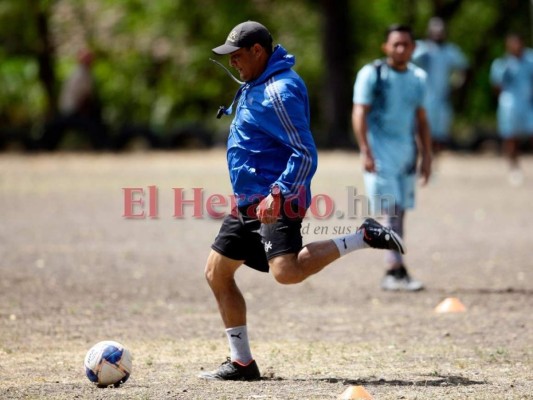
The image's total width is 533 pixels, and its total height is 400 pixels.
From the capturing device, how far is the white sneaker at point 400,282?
11164mm

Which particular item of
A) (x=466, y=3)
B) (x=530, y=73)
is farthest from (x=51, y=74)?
(x=530, y=73)

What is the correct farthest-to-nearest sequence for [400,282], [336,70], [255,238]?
[336,70]
[400,282]
[255,238]

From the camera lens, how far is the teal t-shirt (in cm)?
1100

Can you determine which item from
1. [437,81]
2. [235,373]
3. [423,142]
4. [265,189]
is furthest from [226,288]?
[437,81]

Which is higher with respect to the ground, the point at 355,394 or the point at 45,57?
the point at 45,57

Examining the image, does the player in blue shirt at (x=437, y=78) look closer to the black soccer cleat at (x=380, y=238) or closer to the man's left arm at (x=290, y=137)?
the black soccer cleat at (x=380, y=238)

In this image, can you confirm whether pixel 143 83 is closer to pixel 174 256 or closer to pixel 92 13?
pixel 92 13

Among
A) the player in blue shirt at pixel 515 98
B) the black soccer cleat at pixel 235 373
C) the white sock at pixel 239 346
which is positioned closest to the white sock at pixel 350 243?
the white sock at pixel 239 346

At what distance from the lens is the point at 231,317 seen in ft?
24.5

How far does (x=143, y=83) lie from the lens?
133 feet

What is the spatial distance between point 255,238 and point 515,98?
15.5m

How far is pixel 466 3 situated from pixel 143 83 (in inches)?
412

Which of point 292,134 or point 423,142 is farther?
point 423,142

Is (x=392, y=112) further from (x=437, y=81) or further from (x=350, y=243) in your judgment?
(x=437, y=81)
